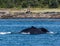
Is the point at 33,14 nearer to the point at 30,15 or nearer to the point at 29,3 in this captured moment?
the point at 30,15

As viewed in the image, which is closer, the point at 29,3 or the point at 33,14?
the point at 33,14

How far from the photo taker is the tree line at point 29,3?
113875 millimetres

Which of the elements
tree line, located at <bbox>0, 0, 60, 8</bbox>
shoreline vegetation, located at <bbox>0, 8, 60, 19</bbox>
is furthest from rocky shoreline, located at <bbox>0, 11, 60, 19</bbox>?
tree line, located at <bbox>0, 0, 60, 8</bbox>

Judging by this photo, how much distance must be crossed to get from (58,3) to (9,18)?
1810 centimetres

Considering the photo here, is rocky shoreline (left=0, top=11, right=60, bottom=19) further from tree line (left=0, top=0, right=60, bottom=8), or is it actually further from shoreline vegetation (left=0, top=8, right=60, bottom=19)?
tree line (left=0, top=0, right=60, bottom=8)

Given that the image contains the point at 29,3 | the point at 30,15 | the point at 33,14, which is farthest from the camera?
the point at 29,3

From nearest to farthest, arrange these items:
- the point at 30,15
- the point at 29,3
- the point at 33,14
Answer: the point at 30,15
the point at 33,14
the point at 29,3

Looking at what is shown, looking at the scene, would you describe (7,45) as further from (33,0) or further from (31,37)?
(33,0)

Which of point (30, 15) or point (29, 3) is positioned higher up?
point (30, 15)

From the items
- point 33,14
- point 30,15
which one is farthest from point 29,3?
point 30,15

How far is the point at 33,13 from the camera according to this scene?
10500cm

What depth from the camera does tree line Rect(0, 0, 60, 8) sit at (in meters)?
114

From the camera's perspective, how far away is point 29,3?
388ft

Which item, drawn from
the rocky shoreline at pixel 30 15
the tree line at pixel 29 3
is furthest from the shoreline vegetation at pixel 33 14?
the tree line at pixel 29 3
